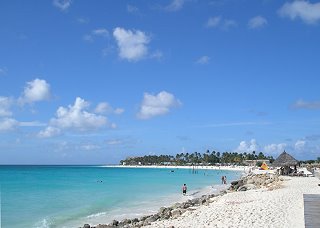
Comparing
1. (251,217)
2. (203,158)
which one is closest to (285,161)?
(251,217)

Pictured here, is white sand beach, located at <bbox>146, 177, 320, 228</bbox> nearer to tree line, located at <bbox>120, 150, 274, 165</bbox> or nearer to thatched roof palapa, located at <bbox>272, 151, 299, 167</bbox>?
thatched roof palapa, located at <bbox>272, 151, 299, 167</bbox>

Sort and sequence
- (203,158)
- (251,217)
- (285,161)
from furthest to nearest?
(203,158)
(285,161)
(251,217)

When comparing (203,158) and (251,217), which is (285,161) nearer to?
(251,217)

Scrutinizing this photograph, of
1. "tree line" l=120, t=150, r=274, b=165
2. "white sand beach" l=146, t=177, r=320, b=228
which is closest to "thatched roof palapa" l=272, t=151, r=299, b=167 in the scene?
"white sand beach" l=146, t=177, r=320, b=228

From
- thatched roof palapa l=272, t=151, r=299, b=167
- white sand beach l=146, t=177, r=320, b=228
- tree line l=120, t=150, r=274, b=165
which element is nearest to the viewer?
white sand beach l=146, t=177, r=320, b=228

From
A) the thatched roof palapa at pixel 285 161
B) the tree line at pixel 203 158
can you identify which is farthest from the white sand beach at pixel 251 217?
the tree line at pixel 203 158

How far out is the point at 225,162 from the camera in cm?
14425

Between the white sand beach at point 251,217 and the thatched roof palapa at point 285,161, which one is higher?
the thatched roof palapa at point 285,161

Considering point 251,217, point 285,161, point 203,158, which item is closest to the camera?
point 251,217

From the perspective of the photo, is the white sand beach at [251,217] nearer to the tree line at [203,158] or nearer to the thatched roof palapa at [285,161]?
the thatched roof palapa at [285,161]

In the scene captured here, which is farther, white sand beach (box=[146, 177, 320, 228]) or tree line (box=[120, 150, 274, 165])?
tree line (box=[120, 150, 274, 165])

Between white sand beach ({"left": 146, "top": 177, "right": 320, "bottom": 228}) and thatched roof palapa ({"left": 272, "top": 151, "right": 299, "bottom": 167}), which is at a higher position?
thatched roof palapa ({"left": 272, "top": 151, "right": 299, "bottom": 167})

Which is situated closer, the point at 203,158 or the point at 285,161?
the point at 285,161

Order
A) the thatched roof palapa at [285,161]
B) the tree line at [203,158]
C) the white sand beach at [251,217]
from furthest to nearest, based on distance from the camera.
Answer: the tree line at [203,158]
the thatched roof palapa at [285,161]
the white sand beach at [251,217]
